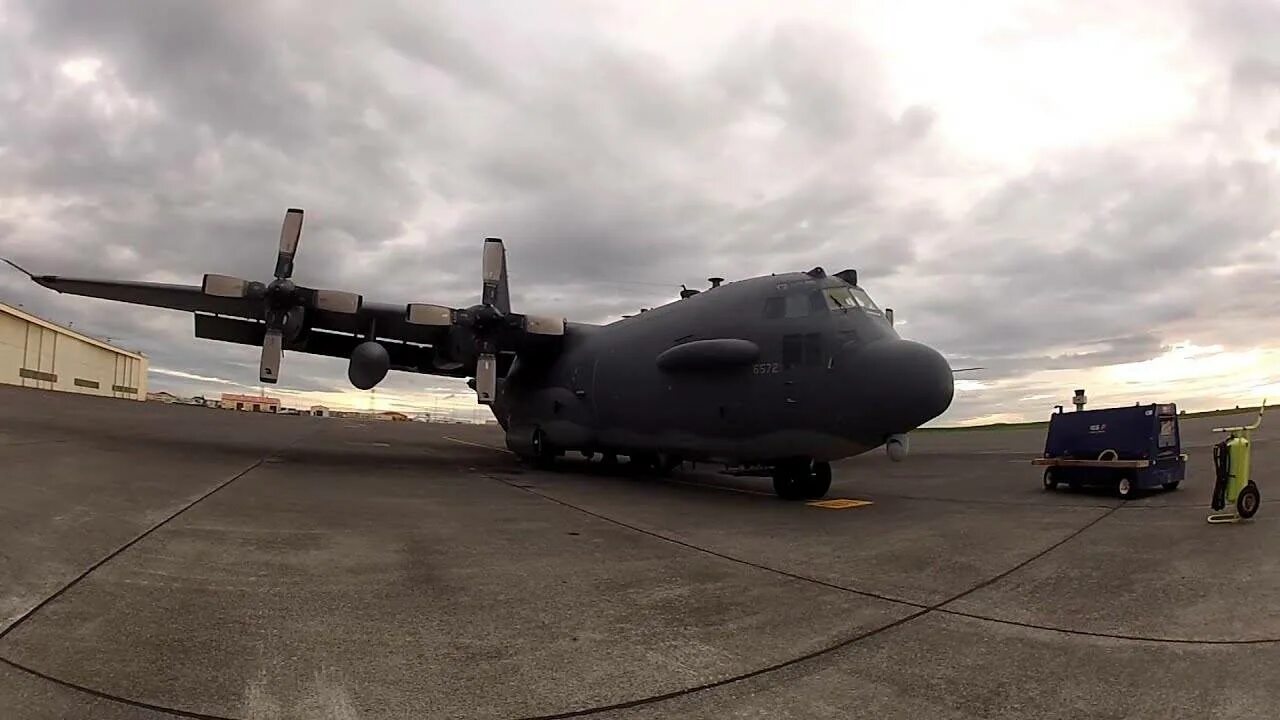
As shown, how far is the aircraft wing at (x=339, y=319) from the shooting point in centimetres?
1814

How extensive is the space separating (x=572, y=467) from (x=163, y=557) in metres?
15.2

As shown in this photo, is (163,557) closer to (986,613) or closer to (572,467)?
(986,613)

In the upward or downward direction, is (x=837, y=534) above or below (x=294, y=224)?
below

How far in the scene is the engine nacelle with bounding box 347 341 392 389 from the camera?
1802cm

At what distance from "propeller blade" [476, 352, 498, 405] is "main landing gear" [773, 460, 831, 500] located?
8252mm

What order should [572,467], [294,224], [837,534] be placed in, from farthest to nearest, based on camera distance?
[572,467] < [294,224] < [837,534]

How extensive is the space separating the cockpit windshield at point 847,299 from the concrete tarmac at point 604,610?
12.9 ft

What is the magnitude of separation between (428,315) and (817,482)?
10.8m

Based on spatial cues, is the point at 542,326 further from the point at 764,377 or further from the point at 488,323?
the point at 764,377

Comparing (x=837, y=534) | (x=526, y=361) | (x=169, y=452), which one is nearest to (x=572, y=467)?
(x=526, y=361)

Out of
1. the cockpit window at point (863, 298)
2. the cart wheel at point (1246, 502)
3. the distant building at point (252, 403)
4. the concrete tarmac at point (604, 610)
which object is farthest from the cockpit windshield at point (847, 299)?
the distant building at point (252, 403)

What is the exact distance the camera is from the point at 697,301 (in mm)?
15328

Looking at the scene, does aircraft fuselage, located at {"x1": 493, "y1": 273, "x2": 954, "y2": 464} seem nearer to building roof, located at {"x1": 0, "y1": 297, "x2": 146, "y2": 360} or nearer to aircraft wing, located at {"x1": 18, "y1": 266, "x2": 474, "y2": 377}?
aircraft wing, located at {"x1": 18, "y1": 266, "x2": 474, "y2": 377}

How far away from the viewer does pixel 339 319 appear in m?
19.3
